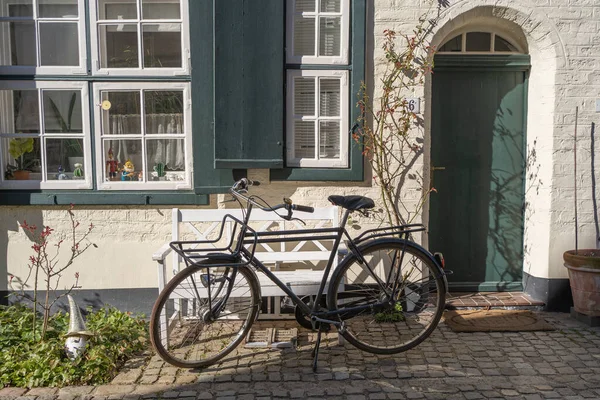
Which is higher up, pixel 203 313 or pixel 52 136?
pixel 52 136

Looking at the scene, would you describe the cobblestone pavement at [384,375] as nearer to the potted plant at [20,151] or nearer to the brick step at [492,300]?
the brick step at [492,300]

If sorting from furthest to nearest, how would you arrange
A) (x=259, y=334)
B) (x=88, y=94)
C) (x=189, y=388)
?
(x=88, y=94) → (x=259, y=334) → (x=189, y=388)

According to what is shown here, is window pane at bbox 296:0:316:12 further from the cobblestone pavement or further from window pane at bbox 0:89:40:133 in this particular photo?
the cobblestone pavement

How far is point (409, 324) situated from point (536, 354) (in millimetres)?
1052

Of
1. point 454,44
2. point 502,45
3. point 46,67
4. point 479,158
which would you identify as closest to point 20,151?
point 46,67

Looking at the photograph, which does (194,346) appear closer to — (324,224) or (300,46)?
(324,224)

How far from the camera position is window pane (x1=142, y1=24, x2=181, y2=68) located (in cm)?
555

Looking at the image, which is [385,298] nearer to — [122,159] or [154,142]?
[154,142]

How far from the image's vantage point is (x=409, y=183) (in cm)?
560

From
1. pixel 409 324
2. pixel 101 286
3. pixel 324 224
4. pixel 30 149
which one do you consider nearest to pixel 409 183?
pixel 324 224

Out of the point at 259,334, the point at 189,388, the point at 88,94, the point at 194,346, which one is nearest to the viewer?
the point at 189,388

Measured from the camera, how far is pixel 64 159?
5629 mm

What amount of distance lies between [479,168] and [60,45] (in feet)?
13.4

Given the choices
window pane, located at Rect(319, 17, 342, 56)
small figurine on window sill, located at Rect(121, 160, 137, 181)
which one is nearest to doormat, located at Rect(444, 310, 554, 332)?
window pane, located at Rect(319, 17, 342, 56)
